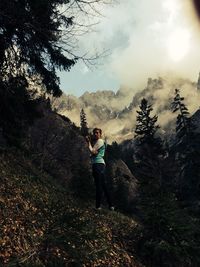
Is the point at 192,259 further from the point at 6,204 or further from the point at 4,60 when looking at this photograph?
the point at 4,60

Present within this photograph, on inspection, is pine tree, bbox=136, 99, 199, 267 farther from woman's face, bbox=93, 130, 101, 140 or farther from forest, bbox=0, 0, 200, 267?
woman's face, bbox=93, 130, 101, 140

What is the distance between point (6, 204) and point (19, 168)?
6.09 m

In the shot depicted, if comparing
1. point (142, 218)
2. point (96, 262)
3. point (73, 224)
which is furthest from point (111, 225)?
point (73, 224)

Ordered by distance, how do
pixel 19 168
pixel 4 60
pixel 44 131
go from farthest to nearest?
1. pixel 44 131
2. pixel 19 168
3. pixel 4 60

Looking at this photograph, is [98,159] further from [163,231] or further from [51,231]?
[51,231]

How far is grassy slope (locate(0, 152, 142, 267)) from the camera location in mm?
7648

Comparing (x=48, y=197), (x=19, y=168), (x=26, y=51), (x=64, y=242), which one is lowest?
(x=64, y=242)

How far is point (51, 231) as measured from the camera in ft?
24.1

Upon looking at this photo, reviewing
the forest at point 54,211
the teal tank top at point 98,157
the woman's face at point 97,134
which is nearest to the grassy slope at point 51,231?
the forest at point 54,211

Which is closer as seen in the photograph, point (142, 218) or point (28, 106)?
point (142, 218)

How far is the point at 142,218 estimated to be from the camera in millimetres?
11195

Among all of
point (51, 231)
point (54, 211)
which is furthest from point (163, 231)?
point (51, 231)

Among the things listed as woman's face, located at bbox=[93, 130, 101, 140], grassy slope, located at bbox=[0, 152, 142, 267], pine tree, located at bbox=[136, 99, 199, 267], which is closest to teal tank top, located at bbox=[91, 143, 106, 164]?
woman's face, located at bbox=[93, 130, 101, 140]

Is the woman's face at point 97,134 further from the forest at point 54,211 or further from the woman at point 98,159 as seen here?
the forest at point 54,211
